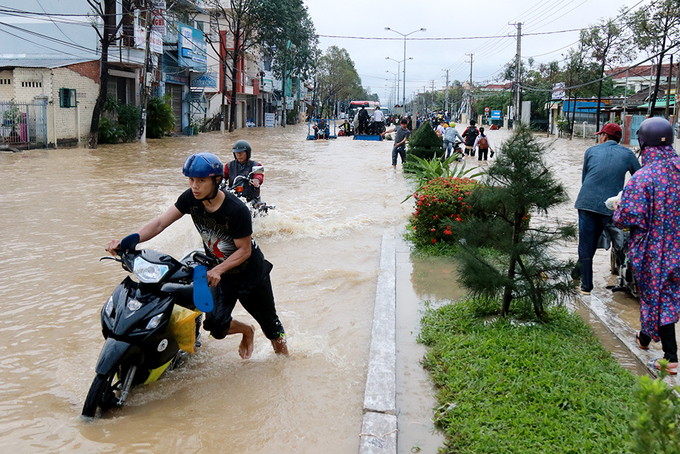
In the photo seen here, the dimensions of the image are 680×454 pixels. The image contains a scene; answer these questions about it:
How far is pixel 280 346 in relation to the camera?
4590 mm

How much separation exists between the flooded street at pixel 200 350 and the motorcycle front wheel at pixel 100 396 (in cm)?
9

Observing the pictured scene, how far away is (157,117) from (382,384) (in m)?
30.2

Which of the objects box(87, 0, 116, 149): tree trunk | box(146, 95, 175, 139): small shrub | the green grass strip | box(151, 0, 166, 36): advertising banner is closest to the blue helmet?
the green grass strip

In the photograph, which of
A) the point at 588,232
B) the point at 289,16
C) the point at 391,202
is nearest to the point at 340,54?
the point at 289,16

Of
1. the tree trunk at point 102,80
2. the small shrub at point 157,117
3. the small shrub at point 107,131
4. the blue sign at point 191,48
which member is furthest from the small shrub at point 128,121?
the blue sign at point 191,48

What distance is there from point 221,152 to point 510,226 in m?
22.3

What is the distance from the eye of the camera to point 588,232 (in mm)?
5590

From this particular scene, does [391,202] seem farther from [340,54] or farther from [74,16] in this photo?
[340,54]

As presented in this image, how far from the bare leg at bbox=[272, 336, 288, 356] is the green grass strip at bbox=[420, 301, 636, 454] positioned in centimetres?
111

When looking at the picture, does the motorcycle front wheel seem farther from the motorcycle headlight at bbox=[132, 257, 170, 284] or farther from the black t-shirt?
the black t-shirt

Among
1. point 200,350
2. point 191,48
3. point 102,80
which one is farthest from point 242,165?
point 191,48

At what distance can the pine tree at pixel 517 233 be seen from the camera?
179 inches

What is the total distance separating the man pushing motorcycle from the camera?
363 centimetres

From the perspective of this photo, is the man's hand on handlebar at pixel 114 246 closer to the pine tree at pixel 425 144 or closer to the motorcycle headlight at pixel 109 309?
the motorcycle headlight at pixel 109 309
